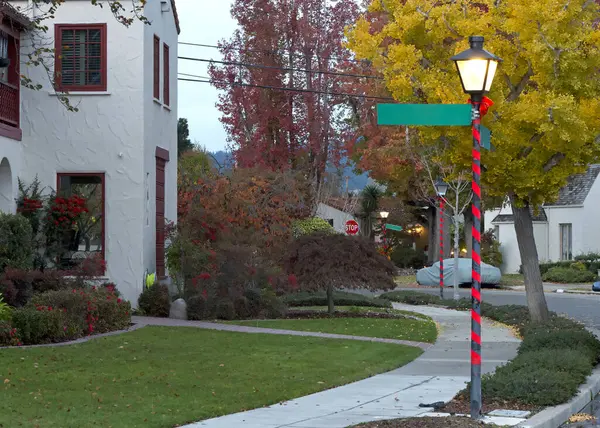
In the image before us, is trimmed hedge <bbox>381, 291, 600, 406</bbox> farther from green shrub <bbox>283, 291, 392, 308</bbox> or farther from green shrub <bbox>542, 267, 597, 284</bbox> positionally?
green shrub <bbox>542, 267, 597, 284</bbox>

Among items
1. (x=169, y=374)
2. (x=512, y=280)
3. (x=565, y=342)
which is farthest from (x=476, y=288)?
(x=512, y=280)

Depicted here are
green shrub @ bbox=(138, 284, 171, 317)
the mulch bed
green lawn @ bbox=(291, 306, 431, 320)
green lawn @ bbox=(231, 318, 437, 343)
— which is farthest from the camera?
green lawn @ bbox=(291, 306, 431, 320)

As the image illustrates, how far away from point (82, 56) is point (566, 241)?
3513 cm

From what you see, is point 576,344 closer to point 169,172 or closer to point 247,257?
point 247,257

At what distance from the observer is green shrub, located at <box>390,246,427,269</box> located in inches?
2443

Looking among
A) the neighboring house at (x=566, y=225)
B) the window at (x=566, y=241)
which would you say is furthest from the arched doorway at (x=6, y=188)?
the window at (x=566, y=241)

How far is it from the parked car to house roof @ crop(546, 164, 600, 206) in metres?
8.71

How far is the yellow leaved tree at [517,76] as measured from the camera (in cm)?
1839

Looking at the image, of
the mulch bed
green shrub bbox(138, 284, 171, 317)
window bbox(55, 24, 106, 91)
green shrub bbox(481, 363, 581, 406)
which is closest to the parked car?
green shrub bbox(138, 284, 171, 317)

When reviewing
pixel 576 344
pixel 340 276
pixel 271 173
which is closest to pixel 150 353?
pixel 576 344

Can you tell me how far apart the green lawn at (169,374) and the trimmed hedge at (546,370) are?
6.86 ft

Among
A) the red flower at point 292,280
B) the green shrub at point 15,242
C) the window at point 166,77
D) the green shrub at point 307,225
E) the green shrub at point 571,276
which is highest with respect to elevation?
the window at point 166,77

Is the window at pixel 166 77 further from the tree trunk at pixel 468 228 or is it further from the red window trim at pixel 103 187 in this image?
the tree trunk at pixel 468 228

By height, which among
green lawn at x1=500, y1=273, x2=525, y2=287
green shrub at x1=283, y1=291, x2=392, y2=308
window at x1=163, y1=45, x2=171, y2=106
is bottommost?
green shrub at x1=283, y1=291, x2=392, y2=308
